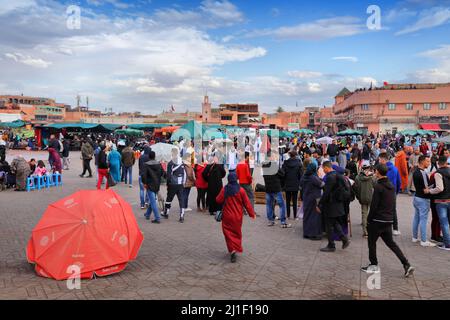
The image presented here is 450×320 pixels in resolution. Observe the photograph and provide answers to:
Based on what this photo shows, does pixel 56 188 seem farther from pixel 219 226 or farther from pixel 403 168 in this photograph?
pixel 403 168

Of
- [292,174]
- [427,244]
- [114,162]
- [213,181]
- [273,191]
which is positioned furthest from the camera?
[114,162]

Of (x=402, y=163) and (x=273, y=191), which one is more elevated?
(x=402, y=163)

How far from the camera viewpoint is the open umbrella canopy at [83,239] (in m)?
5.59

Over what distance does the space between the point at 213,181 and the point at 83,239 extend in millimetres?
5207

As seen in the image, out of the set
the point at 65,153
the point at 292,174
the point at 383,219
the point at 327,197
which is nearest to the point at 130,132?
the point at 65,153

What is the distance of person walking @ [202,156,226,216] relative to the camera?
10367 millimetres

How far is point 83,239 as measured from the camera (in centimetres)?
559

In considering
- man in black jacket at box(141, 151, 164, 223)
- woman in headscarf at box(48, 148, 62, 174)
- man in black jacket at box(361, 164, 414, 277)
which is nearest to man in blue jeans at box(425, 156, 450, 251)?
man in black jacket at box(361, 164, 414, 277)

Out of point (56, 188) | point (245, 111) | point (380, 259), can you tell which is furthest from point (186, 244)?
point (245, 111)

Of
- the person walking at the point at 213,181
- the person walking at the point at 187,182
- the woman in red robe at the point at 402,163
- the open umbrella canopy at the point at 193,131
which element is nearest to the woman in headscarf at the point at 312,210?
the person walking at the point at 213,181

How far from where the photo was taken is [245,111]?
10206 centimetres

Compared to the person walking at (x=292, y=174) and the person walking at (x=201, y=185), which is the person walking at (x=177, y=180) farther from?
the person walking at (x=292, y=174)

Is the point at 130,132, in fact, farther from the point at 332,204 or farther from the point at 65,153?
the point at 332,204
